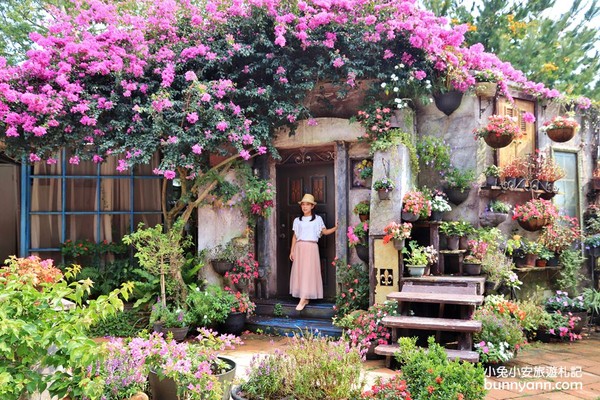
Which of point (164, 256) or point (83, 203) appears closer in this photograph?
point (164, 256)

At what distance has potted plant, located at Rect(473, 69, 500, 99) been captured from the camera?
8094 mm

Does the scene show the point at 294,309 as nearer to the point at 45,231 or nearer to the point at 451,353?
the point at 451,353

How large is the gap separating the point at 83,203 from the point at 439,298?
21.0 feet

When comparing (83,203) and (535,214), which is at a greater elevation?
(83,203)

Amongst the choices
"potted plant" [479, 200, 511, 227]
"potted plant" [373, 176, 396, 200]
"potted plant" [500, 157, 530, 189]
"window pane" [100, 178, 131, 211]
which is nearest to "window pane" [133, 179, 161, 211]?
"window pane" [100, 178, 131, 211]

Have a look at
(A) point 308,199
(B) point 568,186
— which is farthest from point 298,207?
(B) point 568,186

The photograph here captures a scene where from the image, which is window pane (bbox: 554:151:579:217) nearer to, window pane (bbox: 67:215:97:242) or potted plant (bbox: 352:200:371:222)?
potted plant (bbox: 352:200:371:222)

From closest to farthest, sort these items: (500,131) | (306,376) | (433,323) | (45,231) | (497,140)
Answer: (306,376) < (433,323) < (500,131) < (497,140) < (45,231)

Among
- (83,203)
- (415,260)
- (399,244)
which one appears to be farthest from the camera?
(83,203)

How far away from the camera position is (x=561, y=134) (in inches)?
334

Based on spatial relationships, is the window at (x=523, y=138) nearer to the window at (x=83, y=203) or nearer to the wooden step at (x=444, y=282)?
the wooden step at (x=444, y=282)

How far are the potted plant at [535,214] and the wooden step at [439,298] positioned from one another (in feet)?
7.68

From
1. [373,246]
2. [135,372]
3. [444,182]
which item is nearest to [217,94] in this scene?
[373,246]

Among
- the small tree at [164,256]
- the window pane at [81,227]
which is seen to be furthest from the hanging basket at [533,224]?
the window pane at [81,227]
